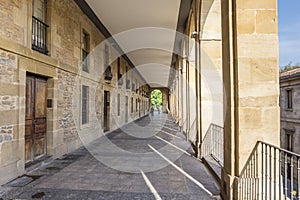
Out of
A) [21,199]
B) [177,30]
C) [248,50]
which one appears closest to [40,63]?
[21,199]

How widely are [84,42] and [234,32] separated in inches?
229

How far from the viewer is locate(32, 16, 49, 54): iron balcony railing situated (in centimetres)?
451

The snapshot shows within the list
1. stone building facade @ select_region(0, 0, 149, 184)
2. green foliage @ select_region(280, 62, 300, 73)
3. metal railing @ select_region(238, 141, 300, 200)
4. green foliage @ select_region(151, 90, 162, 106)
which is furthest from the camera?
green foliage @ select_region(151, 90, 162, 106)

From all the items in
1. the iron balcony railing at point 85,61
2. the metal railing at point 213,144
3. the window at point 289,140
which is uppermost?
the iron balcony railing at point 85,61

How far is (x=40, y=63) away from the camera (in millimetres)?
4523

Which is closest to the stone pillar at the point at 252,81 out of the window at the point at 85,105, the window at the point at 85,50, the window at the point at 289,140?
the window at the point at 85,105

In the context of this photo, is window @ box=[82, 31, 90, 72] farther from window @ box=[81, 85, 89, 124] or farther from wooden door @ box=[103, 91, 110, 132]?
wooden door @ box=[103, 91, 110, 132]

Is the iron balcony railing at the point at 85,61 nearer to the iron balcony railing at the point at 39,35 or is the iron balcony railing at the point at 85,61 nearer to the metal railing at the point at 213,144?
the iron balcony railing at the point at 39,35

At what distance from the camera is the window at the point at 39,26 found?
453 cm

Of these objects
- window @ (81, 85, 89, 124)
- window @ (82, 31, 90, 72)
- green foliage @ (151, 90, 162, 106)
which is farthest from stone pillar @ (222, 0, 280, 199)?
green foliage @ (151, 90, 162, 106)

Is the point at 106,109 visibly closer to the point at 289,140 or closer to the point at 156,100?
the point at 289,140

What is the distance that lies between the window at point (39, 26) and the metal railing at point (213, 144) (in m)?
3.81

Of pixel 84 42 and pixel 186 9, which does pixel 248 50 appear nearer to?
pixel 186 9

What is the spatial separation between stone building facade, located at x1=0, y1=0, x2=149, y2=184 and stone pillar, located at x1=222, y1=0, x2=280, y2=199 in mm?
3223
